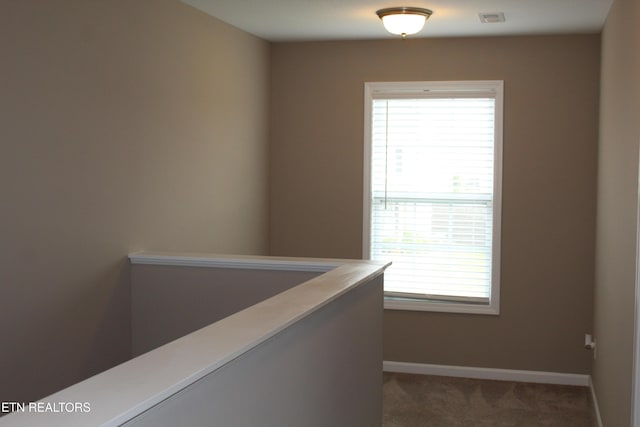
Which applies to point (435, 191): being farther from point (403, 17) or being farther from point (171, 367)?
point (171, 367)

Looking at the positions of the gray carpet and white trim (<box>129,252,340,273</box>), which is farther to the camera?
the gray carpet

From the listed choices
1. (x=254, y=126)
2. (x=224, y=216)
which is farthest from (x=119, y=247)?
(x=254, y=126)

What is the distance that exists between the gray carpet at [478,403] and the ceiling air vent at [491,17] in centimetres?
250

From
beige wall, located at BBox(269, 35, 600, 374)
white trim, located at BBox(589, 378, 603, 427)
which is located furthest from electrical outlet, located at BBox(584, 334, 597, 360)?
white trim, located at BBox(589, 378, 603, 427)

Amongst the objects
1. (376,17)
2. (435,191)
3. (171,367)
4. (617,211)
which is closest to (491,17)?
(376,17)

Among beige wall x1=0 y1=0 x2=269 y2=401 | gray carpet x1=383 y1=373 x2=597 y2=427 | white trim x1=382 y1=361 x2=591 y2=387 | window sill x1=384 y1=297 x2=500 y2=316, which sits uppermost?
beige wall x1=0 y1=0 x2=269 y2=401

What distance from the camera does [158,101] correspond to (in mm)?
4027

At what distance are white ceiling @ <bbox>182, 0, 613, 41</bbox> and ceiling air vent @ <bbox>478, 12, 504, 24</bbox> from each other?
42 mm

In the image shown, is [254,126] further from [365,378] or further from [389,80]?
[365,378]

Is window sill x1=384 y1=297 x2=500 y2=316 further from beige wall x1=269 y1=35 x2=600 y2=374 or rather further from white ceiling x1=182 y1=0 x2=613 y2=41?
white ceiling x1=182 y1=0 x2=613 y2=41

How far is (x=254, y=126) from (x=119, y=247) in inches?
77.2

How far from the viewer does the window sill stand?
5.43 metres

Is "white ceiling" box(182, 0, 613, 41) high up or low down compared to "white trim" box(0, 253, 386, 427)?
up

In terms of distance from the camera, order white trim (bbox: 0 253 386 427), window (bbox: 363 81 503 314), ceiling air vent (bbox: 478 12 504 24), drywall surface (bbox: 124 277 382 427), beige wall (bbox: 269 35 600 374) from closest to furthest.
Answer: white trim (bbox: 0 253 386 427)
drywall surface (bbox: 124 277 382 427)
ceiling air vent (bbox: 478 12 504 24)
beige wall (bbox: 269 35 600 374)
window (bbox: 363 81 503 314)
